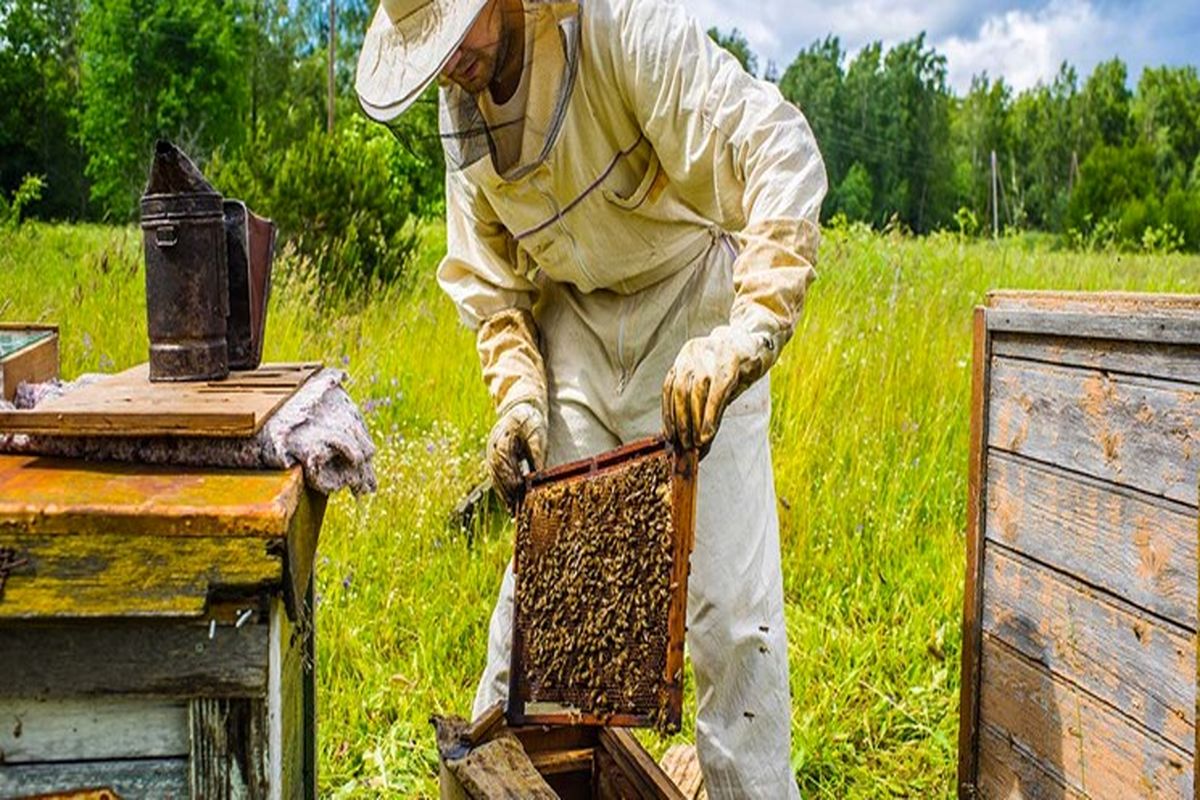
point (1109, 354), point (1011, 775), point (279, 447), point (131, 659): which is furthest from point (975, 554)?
point (131, 659)

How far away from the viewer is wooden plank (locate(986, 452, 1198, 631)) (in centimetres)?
176

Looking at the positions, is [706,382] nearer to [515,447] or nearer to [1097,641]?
[515,447]

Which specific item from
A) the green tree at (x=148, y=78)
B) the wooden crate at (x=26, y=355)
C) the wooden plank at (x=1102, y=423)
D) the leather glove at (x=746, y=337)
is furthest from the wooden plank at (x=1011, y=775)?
the green tree at (x=148, y=78)

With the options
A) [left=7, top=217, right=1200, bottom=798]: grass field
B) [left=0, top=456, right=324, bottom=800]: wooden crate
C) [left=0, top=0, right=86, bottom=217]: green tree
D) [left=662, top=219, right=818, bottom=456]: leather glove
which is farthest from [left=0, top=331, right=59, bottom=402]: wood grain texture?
[left=0, top=0, right=86, bottom=217]: green tree

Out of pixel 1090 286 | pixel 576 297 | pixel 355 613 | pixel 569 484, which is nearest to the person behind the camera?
Result: pixel 569 484

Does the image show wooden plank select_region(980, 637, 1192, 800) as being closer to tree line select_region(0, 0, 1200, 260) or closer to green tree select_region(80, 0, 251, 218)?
tree line select_region(0, 0, 1200, 260)

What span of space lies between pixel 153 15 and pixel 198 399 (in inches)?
1363

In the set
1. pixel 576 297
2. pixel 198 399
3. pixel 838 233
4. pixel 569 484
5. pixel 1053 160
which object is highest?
pixel 1053 160

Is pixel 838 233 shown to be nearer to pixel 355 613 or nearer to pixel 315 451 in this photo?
pixel 355 613

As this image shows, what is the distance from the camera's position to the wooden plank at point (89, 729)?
1.23 metres

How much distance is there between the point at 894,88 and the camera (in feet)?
196

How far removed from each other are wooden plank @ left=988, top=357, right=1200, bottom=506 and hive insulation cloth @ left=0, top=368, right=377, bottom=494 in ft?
4.42

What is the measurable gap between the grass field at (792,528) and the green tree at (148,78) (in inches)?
1135

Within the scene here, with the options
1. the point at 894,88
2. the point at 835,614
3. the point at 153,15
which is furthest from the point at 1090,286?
the point at 894,88
